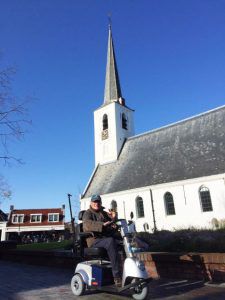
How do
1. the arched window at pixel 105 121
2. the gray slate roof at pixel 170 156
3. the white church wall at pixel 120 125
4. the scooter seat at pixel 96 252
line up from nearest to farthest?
the scooter seat at pixel 96 252, the gray slate roof at pixel 170 156, the white church wall at pixel 120 125, the arched window at pixel 105 121

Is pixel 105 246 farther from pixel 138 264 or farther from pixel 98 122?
pixel 98 122

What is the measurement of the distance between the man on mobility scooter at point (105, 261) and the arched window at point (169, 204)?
20382mm

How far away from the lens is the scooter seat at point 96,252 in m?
5.26

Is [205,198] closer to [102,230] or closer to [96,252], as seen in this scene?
[102,230]

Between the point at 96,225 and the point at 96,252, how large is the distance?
499mm

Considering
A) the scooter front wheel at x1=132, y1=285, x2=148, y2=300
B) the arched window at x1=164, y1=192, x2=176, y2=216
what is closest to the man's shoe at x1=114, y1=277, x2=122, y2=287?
the scooter front wheel at x1=132, y1=285, x2=148, y2=300

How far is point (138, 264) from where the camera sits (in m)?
4.79

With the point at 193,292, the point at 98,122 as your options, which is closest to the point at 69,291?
the point at 193,292

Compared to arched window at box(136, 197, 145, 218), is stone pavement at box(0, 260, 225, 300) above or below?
below

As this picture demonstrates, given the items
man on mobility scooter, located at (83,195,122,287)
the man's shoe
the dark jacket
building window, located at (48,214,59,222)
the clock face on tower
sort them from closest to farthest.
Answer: the man's shoe → man on mobility scooter, located at (83,195,122,287) → the dark jacket → the clock face on tower → building window, located at (48,214,59,222)

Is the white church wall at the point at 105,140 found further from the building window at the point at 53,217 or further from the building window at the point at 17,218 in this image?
the building window at the point at 17,218

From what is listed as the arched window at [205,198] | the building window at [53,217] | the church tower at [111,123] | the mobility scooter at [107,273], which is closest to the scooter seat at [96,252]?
the mobility scooter at [107,273]

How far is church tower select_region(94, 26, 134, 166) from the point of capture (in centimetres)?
3538

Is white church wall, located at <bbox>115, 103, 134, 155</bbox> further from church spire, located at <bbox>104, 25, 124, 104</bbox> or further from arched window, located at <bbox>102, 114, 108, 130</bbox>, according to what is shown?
arched window, located at <bbox>102, 114, 108, 130</bbox>
